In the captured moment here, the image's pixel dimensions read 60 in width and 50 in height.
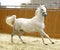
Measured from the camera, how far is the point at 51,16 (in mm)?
8969

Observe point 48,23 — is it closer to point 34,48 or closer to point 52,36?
point 52,36

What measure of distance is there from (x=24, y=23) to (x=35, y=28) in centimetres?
38

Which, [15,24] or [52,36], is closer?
[15,24]

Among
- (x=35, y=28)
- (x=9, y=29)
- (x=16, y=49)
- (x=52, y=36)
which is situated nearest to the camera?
(x=16, y=49)

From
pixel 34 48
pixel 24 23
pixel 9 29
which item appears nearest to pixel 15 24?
pixel 24 23

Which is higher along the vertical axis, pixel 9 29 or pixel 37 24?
pixel 37 24

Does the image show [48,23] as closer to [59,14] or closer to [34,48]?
[59,14]

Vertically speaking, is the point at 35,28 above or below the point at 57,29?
above

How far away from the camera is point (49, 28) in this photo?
8.91 meters

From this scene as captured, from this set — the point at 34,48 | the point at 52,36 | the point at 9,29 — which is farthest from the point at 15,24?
the point at 9,29

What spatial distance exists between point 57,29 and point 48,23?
1.64 feet

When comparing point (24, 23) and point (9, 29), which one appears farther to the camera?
point (9, 29)

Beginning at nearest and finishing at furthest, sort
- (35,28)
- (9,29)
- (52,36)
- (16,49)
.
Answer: (16,49)
(35,28)
(52,36)
(9,29)

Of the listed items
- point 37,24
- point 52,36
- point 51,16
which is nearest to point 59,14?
point 51,16
